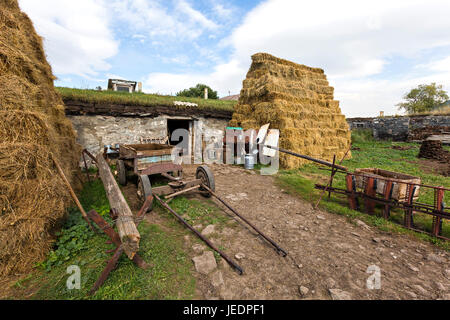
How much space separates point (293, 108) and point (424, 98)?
4412 cm

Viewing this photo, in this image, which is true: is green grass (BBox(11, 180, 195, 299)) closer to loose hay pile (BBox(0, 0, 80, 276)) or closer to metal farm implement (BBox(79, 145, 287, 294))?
metal farm implement (BBox(79, 145, 287, 294))

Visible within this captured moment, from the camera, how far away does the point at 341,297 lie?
2514 mm

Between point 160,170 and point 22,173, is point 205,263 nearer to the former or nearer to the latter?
point 22,173

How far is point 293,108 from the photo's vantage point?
10.9m

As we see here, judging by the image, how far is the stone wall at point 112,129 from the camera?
927 cm

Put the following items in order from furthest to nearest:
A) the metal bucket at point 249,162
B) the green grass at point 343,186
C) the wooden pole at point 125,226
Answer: the metal bucket at point 249,162 < the green grass at point 343,186 < the wooden pole at point 125,226

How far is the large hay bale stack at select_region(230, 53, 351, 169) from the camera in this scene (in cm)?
1016

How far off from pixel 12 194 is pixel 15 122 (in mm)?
→ 1110

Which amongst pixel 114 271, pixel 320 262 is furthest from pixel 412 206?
pixel 114 271

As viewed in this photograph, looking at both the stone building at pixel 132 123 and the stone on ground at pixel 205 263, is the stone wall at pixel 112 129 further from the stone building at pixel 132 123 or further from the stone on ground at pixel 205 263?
the stone on ground at pixel 205 263

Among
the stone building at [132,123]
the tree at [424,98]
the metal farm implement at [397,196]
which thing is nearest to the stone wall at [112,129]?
the stone building at [132,123]

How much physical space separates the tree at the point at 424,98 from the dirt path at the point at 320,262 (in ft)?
144
